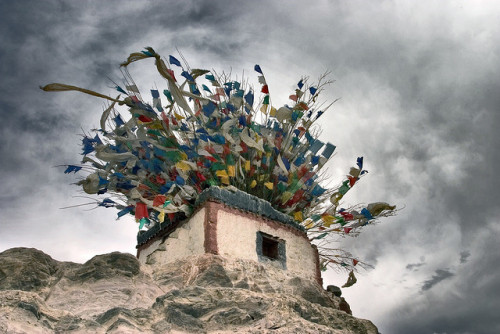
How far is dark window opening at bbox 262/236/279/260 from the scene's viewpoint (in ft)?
42.7

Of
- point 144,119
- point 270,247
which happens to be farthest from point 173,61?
point 270,247

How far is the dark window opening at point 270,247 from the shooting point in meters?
13.0

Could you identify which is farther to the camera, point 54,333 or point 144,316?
point 144,316

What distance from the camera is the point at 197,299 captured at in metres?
9.02

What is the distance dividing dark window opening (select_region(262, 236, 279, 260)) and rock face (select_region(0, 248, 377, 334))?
94 centimetres

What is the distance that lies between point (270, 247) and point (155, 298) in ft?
13.9

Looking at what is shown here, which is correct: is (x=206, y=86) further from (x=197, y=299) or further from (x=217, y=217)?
(x=197, y=299)

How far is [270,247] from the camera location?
43.7ft

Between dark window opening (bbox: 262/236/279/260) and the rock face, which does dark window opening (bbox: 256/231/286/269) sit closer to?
dark window opening (bbox: 262/236/279/260)

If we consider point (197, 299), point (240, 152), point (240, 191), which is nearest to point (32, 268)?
point (197, 299)

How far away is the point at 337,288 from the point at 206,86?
6.88 metres

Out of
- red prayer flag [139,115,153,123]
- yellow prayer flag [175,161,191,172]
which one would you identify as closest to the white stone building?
yellow prayer flag [175,161,191,172]

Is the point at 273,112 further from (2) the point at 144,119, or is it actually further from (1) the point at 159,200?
(1) the point at 159,200

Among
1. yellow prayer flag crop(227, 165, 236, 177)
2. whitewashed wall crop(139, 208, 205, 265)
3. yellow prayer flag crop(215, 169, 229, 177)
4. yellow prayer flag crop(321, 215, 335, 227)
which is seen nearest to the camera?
whitewashed wall crop(139, 208, 205, 265)
